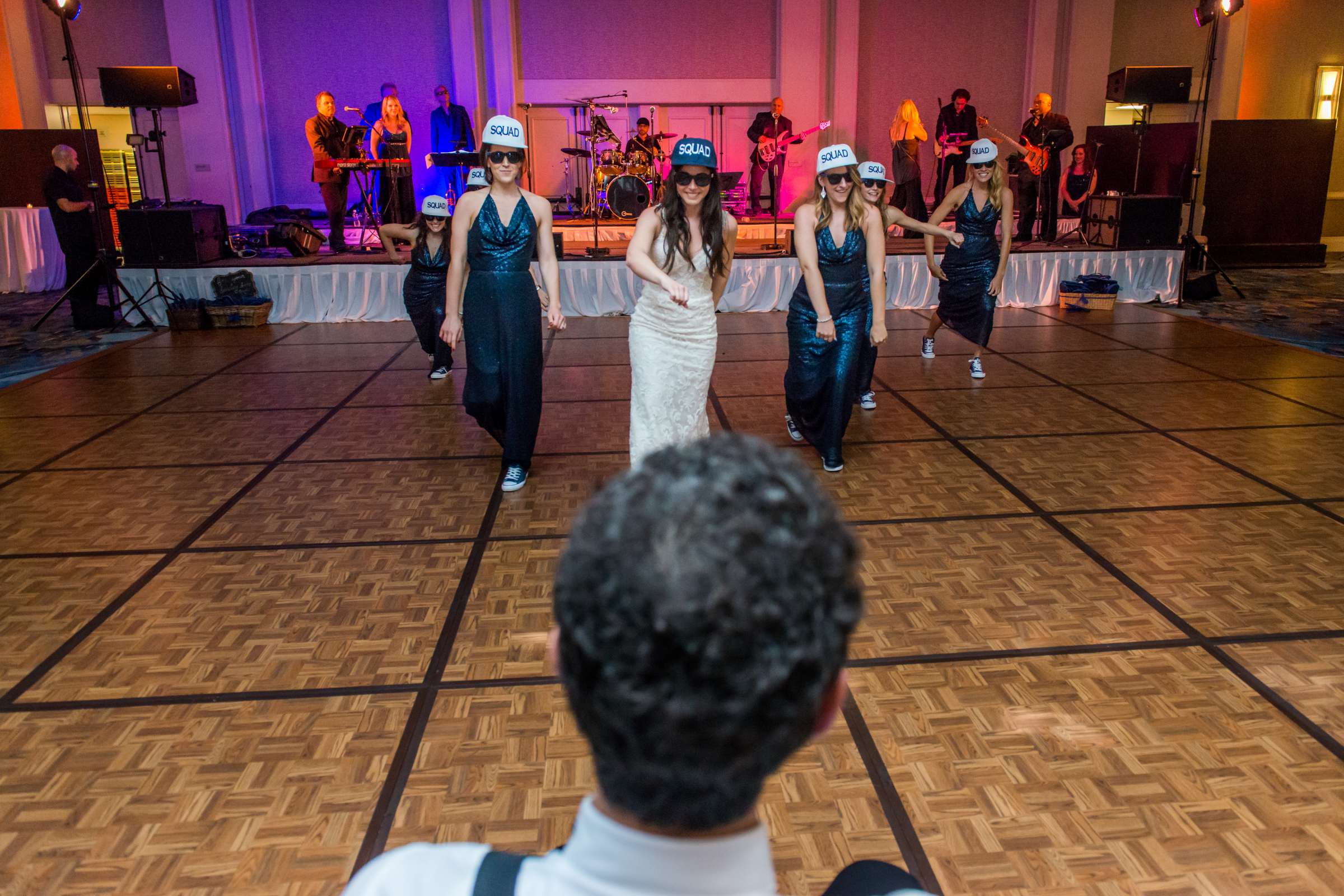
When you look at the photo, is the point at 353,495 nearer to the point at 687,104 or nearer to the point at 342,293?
the point at 342,293

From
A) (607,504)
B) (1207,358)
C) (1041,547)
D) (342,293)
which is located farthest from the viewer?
(342,293)

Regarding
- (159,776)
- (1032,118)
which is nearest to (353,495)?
(159,776)

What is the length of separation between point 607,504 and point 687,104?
14846mm

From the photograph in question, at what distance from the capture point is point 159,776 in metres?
2.31

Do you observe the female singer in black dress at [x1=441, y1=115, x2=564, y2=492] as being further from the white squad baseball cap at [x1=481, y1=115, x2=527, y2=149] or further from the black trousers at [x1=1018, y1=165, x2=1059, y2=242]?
the black trousers at [x1=1018, y1=165, x2=1059, y2=242]

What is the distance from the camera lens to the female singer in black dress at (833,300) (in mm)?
4469

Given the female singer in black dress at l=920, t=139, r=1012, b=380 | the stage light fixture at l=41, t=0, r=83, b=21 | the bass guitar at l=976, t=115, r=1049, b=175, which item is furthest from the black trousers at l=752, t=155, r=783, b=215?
the stage light fixture at l=41, t=0, r=83, b=21

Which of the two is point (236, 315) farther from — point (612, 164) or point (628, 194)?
point (612, 164)

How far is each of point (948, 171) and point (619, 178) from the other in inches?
185

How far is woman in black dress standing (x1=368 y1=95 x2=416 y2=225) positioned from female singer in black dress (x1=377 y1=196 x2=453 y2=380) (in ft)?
15.6

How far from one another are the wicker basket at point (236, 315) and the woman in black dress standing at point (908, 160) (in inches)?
304

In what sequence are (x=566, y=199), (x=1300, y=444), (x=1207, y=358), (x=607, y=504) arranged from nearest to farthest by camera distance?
(x=607, y=504) < (x=1300, y=444) < (x=1207, y=358) < (x=566, y=199)

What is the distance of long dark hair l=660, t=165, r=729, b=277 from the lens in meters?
3.71

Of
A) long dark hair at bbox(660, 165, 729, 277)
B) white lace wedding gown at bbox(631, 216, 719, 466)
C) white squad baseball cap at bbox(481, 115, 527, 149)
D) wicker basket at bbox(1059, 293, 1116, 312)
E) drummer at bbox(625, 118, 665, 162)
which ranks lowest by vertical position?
wicker basket at bbox(1059, 293, 1116, 312)
